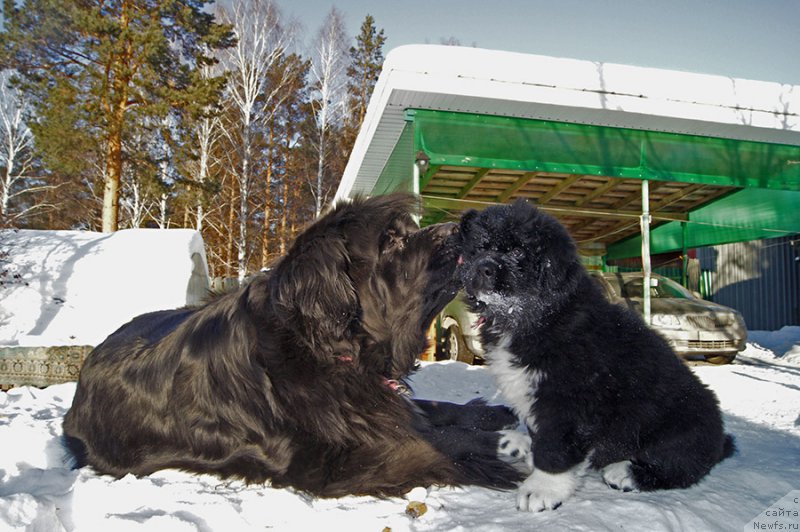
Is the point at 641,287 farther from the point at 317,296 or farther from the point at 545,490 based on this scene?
the point at 317,296

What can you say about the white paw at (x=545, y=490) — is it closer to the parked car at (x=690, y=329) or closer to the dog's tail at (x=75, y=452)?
the dog's tail at (x=75, y=452)

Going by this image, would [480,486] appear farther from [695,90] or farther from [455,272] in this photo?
[695,90]

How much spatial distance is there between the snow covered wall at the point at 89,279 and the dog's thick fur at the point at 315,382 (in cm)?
530

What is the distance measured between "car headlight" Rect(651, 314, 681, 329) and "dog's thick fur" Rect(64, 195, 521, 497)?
23.9 feet

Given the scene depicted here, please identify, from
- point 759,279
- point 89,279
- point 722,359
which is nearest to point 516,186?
point 722,359

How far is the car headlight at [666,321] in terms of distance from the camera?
8578 millimetres

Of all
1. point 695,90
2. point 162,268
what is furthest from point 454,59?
point 162,268

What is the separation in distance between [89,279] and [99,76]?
11.6m

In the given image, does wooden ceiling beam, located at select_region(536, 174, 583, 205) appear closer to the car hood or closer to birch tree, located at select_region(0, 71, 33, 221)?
the car hood

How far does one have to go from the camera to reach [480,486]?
220cm

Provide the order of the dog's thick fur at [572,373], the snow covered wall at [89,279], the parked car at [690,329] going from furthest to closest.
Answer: the parked car at [690,329], the snow covered wall at [89,279], the dog's thick fur at [572,373]

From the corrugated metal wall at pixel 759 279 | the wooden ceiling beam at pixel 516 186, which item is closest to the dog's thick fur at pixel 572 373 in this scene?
the wooden ceiling beam at pixel 516 186

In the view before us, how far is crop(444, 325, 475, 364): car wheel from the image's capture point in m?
7.85

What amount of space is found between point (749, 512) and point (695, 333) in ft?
24.5
